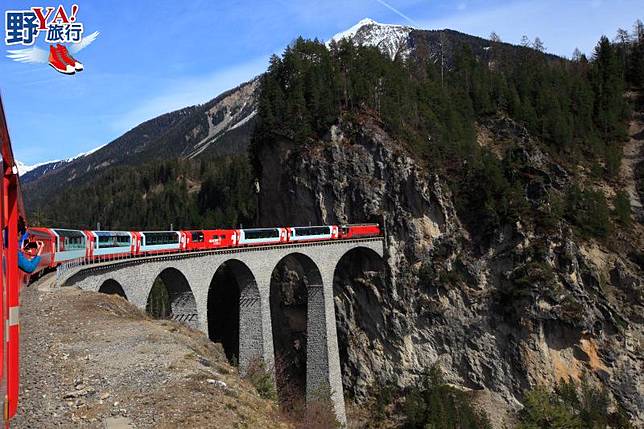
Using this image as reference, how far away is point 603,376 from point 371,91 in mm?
35363

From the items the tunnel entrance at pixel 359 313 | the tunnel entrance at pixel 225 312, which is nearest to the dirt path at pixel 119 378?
the tunnel entrance at pixel 359 313

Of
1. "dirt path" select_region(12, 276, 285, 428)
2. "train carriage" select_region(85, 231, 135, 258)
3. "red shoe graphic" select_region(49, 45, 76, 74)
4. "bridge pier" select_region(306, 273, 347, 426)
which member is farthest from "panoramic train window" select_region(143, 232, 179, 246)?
"red shoe graphic" select_region(49, 45, 76, 74)

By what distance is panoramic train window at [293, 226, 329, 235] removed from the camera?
45.2m

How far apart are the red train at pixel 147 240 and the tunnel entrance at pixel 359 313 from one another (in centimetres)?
459

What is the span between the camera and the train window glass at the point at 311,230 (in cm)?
4512

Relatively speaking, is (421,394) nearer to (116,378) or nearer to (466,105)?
(466,105)

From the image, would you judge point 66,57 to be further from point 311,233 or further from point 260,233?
point 311,233

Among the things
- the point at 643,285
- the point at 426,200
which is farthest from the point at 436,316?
the point at 643,285

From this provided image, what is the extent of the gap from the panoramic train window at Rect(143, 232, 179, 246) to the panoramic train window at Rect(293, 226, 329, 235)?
13.1m

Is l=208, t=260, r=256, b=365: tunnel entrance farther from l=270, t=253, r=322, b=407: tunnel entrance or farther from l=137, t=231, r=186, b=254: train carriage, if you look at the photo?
l=137, t=231, r=186, b=254: train carriage

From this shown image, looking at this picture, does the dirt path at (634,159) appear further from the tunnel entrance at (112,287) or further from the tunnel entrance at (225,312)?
the tunnel entrance at (112,287)

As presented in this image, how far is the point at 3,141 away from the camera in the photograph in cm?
439

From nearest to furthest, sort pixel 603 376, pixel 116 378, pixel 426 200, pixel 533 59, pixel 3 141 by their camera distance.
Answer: pixel 3 141, pixel 116 378, pixel 603 376, pixel 426 200, pixel 533 59

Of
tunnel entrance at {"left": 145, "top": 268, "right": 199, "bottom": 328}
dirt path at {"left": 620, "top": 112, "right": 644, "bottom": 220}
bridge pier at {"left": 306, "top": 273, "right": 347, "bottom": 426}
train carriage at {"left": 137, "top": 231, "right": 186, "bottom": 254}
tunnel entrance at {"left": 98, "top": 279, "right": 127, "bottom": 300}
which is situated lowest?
bridge pier at {"left": 306, "top": 273, "right": 347, "bottom": 426}
